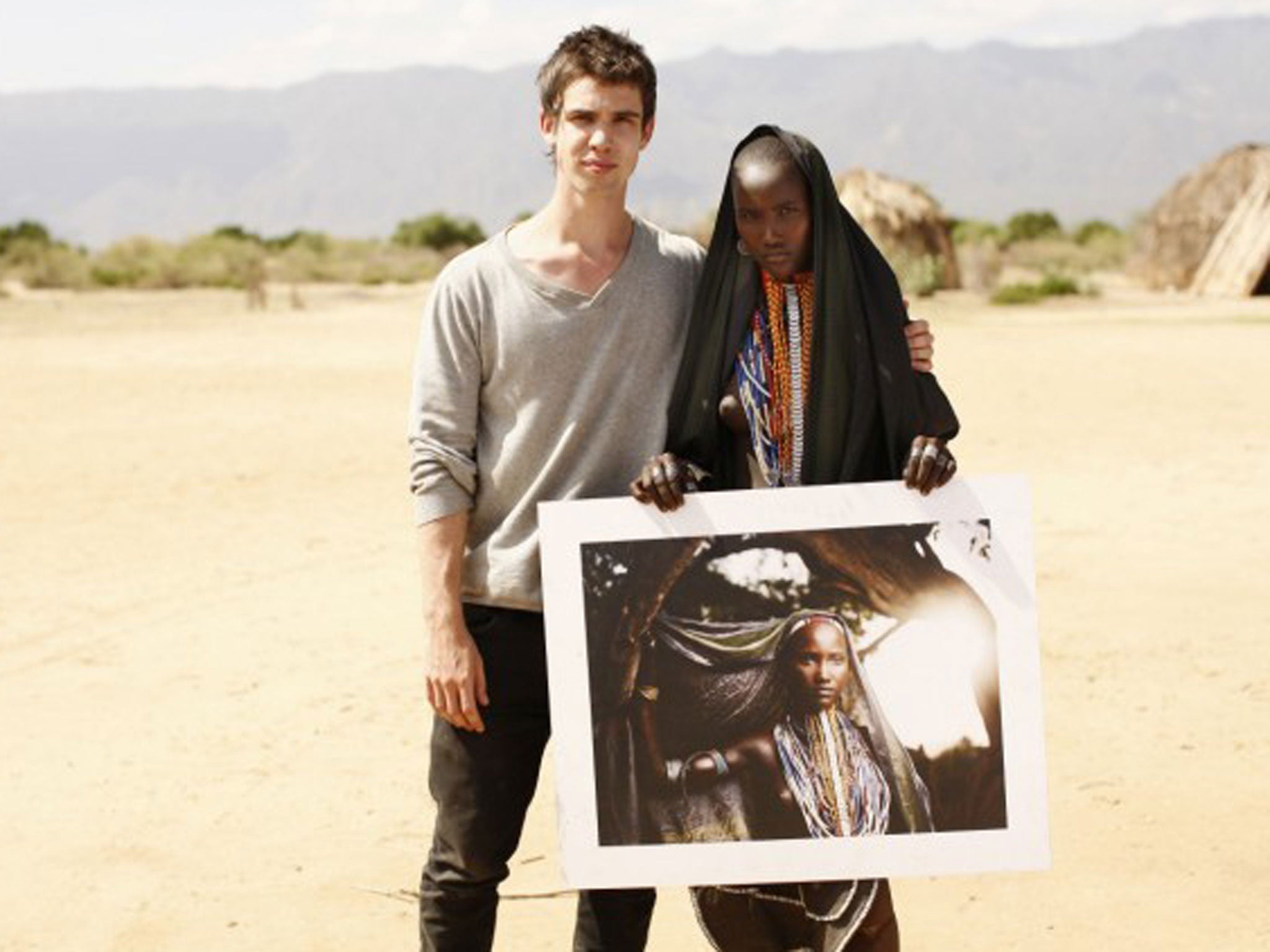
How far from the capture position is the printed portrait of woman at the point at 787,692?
3010 millimetres

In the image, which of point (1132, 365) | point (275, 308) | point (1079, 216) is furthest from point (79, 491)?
point (1079, 216)

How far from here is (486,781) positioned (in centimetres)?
324

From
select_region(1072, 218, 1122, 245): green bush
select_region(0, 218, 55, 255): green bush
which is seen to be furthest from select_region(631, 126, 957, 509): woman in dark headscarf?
select_region(1072, 218, 1122, 245): green bush

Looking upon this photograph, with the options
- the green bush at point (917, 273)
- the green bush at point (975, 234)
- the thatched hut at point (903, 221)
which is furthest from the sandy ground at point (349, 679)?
the green bush at point (975, 234)

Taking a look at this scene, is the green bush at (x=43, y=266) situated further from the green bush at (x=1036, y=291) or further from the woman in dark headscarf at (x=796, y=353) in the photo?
the woman in dark headscarf at (x=796, y=353)

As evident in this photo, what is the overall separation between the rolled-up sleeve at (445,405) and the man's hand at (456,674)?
0.22 metres

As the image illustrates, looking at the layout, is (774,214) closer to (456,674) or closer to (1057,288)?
(456,674)

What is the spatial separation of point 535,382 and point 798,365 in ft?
1.55

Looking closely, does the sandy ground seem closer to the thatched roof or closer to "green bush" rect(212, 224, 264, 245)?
the thatched roof

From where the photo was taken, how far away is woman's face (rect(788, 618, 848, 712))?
10.0 ft

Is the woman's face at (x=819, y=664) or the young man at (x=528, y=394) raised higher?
the young man at (x=528, y=394)

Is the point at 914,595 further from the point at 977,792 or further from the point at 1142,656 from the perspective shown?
the point at 1142,656

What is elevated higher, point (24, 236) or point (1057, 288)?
point (24, 236)

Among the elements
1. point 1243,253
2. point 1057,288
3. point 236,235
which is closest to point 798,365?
point 1243,253
